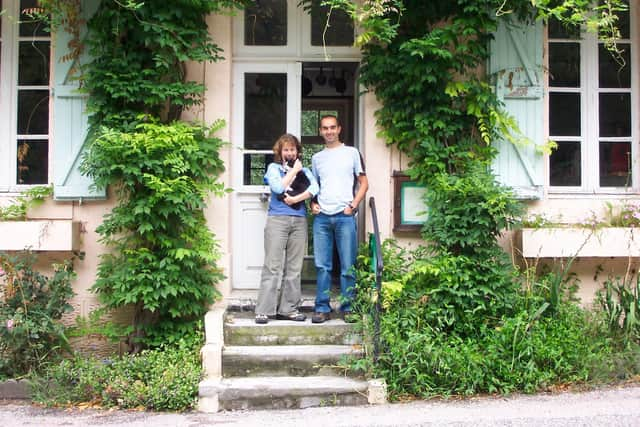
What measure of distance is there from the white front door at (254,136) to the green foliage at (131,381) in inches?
50.7

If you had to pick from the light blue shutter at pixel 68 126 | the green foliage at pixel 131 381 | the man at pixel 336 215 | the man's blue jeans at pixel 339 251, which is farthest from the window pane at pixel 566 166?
the light blue shutter at pixel 68 126

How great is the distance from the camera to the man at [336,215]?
5578 mm

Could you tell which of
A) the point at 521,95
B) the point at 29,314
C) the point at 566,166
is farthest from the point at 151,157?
the point at 566,166

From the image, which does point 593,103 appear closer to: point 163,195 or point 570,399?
point 570,399

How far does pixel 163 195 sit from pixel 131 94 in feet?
3.28

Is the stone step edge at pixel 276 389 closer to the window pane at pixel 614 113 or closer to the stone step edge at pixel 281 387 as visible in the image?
the stone step edge at pixel 281 387

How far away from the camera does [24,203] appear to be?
19.5 feet

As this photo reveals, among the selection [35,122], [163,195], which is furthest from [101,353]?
[35,122]

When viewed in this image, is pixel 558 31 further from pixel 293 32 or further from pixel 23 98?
pixel 23 98

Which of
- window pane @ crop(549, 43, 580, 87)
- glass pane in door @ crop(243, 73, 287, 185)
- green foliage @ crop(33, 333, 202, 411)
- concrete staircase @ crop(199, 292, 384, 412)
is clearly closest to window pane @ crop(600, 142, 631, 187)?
window pane @ crop(549, 43, 580, 87)

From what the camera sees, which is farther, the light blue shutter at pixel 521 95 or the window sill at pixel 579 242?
the light blue shutter at pixel 521 95

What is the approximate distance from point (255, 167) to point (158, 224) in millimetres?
1279

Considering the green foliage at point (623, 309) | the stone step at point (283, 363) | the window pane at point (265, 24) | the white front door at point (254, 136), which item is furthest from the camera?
the window pane at point (265, 24)

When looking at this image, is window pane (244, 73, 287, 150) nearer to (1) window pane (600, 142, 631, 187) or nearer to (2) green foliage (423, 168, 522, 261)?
(2) green foliage (423, 168, 522, 261)
